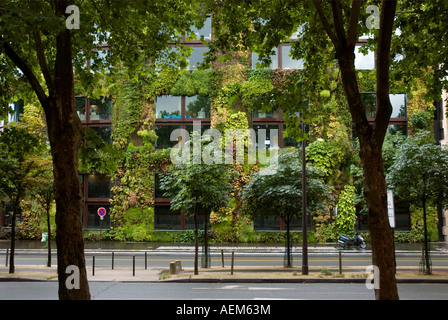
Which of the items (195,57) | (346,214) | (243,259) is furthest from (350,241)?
(195,57)

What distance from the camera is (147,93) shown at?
32438 mm

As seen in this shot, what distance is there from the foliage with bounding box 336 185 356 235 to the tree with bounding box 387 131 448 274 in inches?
467

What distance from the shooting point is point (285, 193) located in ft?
62.6

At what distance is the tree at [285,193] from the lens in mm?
19359

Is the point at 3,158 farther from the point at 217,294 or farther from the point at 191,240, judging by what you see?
the point at 191,240

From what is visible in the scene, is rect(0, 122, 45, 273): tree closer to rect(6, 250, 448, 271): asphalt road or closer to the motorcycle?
rect(6, 250, 448, 271): asphalt road

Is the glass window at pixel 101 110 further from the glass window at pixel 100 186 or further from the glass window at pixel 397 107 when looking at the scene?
the glass window at pixel 397 107

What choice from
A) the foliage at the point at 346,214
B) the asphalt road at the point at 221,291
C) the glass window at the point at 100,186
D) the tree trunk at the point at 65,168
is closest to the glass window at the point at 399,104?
the foliage at the point at 346,214

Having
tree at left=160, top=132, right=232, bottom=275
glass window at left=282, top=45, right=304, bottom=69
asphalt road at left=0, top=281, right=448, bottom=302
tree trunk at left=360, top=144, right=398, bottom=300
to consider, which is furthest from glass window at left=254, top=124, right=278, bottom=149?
tree trunk at left=360, top=144, right=398, bottom=300

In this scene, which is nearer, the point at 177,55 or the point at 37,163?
the point at 177,55

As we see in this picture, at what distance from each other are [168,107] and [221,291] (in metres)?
21.2

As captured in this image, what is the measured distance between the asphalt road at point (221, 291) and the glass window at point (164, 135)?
17.5 metres
